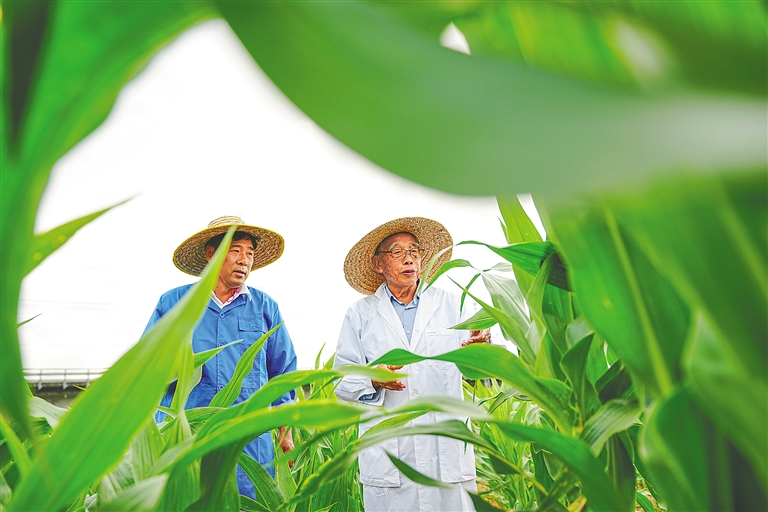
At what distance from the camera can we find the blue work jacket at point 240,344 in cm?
162

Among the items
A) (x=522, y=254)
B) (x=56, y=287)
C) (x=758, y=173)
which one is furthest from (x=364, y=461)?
(x=56, y=287)

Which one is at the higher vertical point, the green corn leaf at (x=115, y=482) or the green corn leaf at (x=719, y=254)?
the green corn leaf at (x=719, y=254)

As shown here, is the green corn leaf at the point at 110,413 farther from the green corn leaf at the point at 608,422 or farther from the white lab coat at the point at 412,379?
the white lab coat at the point at 412,379

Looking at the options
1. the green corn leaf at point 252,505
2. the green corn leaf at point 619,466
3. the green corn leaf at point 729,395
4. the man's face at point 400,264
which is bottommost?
the green corn leaf at point 252,505

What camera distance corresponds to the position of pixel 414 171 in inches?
3.2

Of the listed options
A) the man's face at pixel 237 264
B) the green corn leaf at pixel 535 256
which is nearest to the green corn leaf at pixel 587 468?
the green corn leaf at pixel 535 256

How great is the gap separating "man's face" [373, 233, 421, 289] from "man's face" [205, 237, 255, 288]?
1.67 feet

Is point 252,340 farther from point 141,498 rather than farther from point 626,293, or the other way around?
point 626,293

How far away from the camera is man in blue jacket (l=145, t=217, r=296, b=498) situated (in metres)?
1.64

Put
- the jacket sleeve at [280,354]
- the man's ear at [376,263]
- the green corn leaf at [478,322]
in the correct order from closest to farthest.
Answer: the green corn leaf at [478,322] < the jacket sleeve at [280,354] < the man's ear at [376,263]

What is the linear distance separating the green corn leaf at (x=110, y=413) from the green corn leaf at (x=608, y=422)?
0.23 metres

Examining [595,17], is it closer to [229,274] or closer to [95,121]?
[95,121]

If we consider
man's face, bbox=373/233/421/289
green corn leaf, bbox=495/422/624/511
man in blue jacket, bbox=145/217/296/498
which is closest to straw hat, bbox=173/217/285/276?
man in blue jacket, bbox=145/217/296/498

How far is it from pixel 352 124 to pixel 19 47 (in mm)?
82
